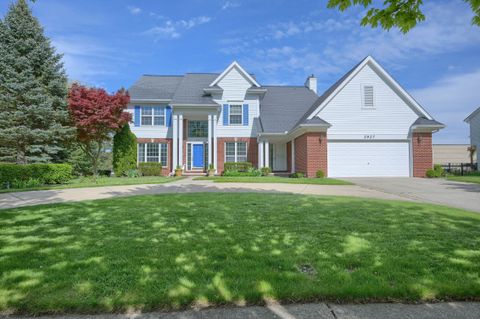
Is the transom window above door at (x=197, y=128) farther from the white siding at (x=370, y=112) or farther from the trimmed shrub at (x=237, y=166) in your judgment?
the white siding at (x=370, y=112)

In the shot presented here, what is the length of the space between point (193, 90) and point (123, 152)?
7.76 metres

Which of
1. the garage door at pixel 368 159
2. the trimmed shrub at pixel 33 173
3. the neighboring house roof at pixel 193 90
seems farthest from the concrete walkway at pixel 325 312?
the neighboring house roof at pixel 193 90

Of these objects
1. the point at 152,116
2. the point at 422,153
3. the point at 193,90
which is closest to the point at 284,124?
the point at 193,90

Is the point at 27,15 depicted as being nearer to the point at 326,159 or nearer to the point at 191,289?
the point at 326,159

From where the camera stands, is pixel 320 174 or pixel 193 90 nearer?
pixel 320 174

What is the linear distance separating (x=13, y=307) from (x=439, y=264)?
4.57m

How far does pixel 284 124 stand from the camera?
22141 mm

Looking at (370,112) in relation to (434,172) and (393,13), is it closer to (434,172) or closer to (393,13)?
(434,172)

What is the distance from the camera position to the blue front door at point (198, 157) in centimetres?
2275

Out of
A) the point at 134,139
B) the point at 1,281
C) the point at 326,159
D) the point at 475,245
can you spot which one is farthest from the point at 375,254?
the point at 134,139

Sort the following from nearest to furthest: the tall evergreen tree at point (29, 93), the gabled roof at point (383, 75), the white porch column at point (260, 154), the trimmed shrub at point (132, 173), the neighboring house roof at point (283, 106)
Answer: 1. the tall evergreen tree at point (29, 93)
2. the gabled roof at point (383, 75)
3. the trimmed shrub at point (132, 173)
4. the white porch column at point (260, 154)
5. the neighboring house roof at point (283, 106)

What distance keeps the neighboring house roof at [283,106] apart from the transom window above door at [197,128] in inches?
189

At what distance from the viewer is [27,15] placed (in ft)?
61.4

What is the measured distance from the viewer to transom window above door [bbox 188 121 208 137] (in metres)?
23.0
